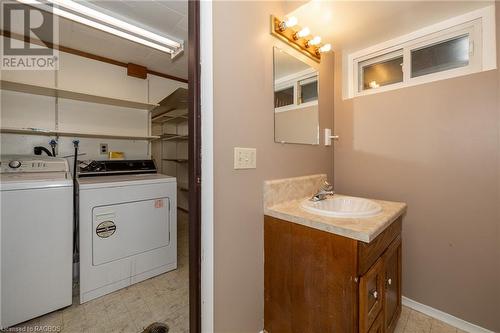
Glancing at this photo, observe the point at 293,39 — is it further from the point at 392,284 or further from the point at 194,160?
the point at 392,284

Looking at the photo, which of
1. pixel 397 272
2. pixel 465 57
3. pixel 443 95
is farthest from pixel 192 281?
pixel 465 57

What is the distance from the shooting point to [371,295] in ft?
3.51

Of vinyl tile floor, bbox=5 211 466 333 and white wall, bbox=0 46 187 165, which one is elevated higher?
white wall, bbox=0 46 187 165

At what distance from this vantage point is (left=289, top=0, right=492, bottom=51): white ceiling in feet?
4.57

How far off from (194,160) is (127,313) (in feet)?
4.76

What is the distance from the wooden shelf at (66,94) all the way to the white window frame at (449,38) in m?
2.56

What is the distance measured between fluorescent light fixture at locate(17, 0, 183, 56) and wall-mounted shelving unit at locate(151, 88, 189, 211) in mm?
1364

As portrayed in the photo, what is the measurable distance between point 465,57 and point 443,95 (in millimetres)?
280

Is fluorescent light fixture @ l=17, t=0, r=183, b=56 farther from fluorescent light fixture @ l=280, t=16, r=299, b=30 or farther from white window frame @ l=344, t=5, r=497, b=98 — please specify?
white window frame @ l=344, t=5, r=497, b=98

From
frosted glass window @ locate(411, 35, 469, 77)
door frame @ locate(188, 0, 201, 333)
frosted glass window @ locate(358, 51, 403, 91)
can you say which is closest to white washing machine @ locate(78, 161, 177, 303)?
door frame @ locate(188, 0, 201, 333)

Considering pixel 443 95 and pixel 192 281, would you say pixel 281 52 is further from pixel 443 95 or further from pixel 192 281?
pixel 192 281

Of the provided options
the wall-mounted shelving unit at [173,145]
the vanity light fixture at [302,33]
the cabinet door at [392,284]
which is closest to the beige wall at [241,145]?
the vanity light fixture at [302,33]

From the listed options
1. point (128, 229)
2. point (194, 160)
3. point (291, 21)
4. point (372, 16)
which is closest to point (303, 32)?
point (291, 21)

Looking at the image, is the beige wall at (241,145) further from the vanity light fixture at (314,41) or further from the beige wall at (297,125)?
the vanity light fixture at (314,41)
